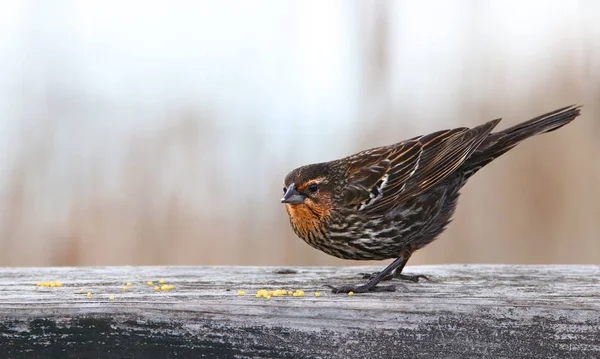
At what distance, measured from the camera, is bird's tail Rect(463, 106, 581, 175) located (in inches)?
134

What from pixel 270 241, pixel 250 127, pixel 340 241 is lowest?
pixel 270 241

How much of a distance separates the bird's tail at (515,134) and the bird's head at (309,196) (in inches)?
28.4

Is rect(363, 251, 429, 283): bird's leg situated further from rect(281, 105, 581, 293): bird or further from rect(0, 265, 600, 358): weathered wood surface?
rect(0, 265, 600, 358): weathered wood surface

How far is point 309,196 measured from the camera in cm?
331

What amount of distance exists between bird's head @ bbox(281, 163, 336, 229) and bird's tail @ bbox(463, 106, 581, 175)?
28.4 inches

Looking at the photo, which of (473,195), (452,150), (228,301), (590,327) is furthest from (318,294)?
(473,195)

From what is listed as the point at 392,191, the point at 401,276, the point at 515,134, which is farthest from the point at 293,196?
the point at 515,134

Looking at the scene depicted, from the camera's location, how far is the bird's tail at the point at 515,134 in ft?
11.2

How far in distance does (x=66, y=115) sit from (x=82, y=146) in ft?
0.64

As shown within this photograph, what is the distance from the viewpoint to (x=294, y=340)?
6.26 feet

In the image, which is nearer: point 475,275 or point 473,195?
point 475,275

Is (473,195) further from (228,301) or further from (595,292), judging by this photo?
(228,301)

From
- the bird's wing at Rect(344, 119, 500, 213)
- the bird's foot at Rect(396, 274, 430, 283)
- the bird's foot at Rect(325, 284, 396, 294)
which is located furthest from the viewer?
the bird's wing at Rect(344, 119, 500, 213)

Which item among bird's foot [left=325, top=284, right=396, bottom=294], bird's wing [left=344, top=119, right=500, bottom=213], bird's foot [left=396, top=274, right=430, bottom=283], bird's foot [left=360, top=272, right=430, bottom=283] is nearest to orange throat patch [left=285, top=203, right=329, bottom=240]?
bird's wing [left=344, top=119, right=500, bottom=213]
